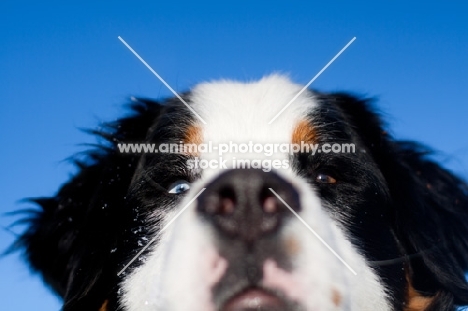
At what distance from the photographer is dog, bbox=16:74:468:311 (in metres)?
1.91

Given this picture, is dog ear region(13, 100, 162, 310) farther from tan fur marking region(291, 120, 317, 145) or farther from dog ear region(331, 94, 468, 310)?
dog ear region(331, 94, 468, 310)

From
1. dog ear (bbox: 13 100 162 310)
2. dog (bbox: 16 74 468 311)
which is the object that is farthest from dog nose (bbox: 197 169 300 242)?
dog ear (bbox: 13 100 162 310)

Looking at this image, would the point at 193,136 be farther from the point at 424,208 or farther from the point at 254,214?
the point at 424,208

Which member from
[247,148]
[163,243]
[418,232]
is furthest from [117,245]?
[418,232]

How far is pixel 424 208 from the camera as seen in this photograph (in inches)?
118

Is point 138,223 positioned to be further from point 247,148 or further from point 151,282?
point 247,148

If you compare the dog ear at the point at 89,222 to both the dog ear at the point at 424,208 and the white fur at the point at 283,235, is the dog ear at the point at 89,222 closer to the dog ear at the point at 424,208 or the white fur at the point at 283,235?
the white fur at the point at 283,235

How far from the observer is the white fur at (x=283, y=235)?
1.94m

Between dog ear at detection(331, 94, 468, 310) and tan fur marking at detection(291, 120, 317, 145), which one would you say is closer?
tan fur marking at detection(291, 120, 317, 145)

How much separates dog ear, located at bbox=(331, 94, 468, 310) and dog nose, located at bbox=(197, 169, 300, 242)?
113cm

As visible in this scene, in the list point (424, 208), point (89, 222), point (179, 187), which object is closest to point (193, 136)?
point (179, 187)

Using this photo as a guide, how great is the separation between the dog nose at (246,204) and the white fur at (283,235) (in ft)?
0.18

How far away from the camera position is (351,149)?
2736mm

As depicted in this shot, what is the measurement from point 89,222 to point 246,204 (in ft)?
4.59
